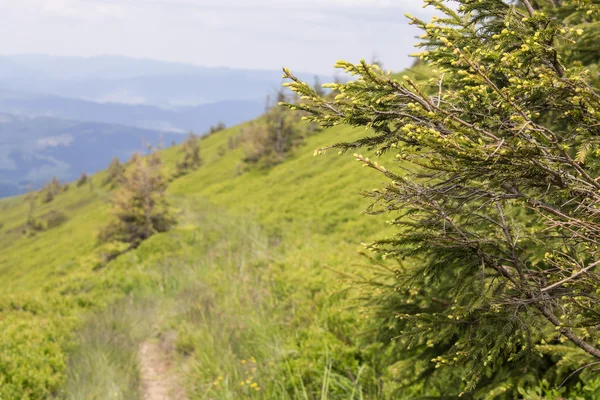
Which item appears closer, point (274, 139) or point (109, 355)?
point (109, 355)

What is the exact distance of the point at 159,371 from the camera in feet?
28.2

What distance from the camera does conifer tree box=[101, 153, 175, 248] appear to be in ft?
74.7

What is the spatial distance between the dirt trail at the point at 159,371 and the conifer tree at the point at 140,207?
1410 cm

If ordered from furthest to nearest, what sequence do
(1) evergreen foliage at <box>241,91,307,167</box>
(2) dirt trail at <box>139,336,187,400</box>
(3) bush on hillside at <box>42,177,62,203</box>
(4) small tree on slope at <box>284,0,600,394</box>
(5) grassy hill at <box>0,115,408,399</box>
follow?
(3) bush on hillside at <box>42,177,62,203</box> < (1) evergreen foliage at <box>241,91,307,167</box> < (2) dirt trail at <box>139,336,187,400</box> < (5) grassy hill at <box>0,115,408,399</box> < (4) small tree on slope at <box>284,0,600,394</box>


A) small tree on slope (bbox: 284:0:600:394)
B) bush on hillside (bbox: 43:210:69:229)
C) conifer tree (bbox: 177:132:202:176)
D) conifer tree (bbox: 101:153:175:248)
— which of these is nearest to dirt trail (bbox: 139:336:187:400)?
small tree on slope (bbox: 284:0:600:394)

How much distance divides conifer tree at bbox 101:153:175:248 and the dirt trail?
1410 cm

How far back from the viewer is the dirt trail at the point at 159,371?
7305mm

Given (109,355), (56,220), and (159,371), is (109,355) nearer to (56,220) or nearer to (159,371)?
(159,371)

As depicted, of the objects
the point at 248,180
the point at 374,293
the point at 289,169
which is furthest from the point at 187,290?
the point at 248,180

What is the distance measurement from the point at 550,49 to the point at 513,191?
723mm

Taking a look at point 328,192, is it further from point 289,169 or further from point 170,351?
point 170,351

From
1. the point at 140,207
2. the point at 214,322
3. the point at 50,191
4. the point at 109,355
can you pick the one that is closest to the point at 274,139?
the point at 140,207

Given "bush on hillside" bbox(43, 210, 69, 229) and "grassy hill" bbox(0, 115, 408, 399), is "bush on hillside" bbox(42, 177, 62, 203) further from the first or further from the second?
"grassy hill" bbox(0, 115, 408, 399)

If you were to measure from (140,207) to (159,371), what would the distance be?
52.5ft
